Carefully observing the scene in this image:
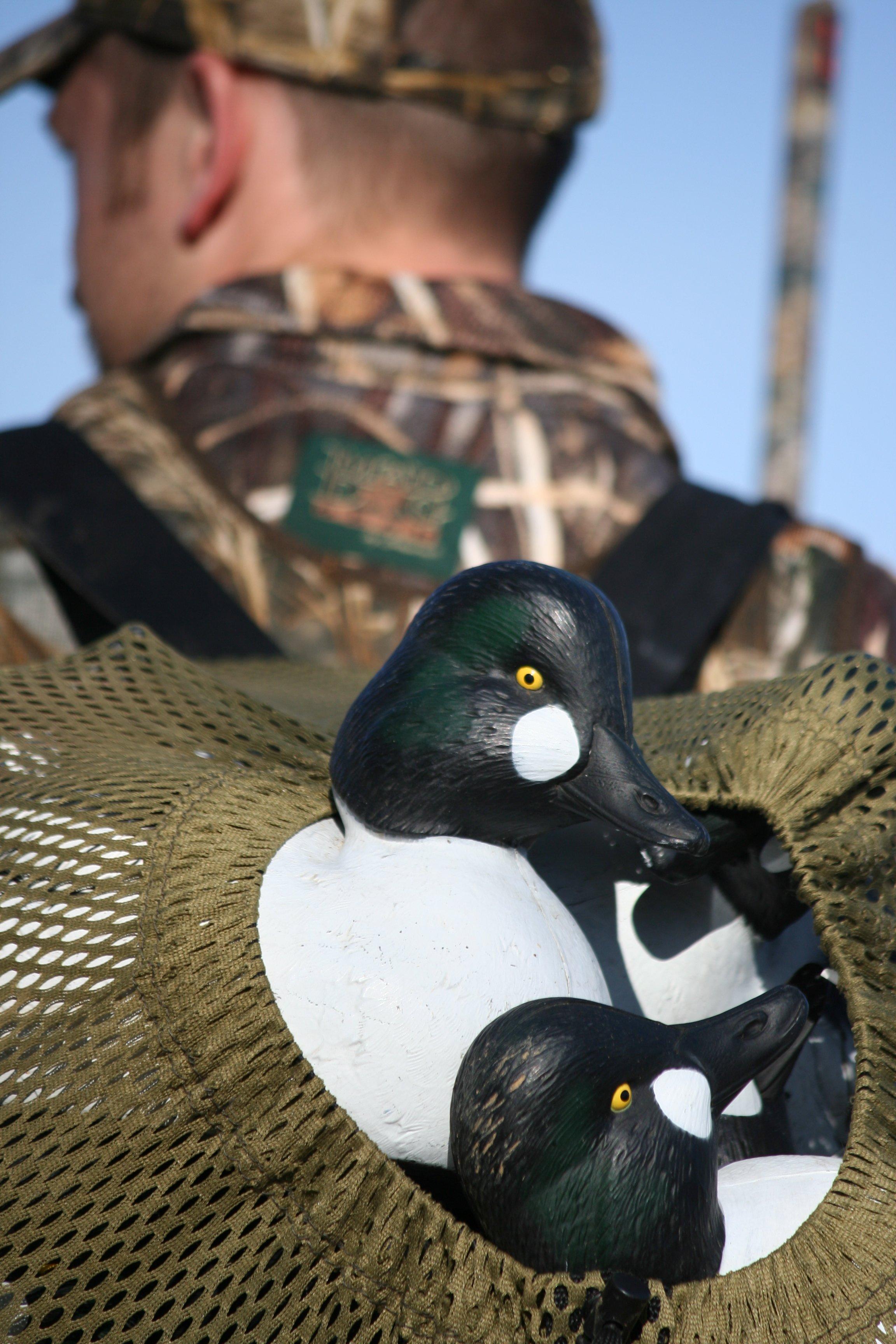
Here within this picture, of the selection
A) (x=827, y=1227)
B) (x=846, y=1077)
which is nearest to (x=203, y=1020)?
(x=827, y=1227)

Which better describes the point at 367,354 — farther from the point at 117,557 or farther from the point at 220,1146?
the point at 220,1146

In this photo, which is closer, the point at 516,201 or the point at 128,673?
the point at 128,673

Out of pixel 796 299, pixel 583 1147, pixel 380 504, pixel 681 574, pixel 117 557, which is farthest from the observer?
pixel 796 299

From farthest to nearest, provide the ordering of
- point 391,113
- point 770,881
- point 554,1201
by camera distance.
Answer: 1. point 391,113
2. point 770,881
3. point 554,1201

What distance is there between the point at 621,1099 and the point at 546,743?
184 millimetres

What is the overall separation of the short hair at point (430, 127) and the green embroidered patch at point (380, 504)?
0.41 m

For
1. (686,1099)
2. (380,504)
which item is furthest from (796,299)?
(686,1099)

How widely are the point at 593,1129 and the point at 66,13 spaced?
6.36ft

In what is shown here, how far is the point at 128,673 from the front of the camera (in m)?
0.99

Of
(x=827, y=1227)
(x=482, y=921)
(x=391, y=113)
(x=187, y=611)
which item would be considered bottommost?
(x=187, y=611)

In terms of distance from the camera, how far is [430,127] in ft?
6.33

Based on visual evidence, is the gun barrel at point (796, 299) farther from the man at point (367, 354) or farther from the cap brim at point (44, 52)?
the cap brim at point (44, 52)

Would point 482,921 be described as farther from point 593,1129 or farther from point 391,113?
point 391,113

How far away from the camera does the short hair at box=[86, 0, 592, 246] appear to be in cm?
189
